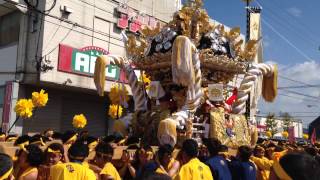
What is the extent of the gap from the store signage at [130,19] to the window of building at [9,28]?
5.26 m

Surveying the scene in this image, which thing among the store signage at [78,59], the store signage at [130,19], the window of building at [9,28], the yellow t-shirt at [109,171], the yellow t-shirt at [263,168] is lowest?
the yellow t-shirt at [263,168]

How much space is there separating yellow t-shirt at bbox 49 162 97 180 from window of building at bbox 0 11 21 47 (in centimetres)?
1737

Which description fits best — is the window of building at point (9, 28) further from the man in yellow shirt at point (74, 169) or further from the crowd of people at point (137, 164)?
the man in yellow shirt at point (74, 169)

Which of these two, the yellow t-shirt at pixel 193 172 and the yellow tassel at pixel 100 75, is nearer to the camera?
the yellow t-shirt at pixel 193 172

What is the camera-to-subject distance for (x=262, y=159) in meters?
6.27

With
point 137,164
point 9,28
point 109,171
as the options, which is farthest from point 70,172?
point 9,28

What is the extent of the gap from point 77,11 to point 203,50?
11.9m

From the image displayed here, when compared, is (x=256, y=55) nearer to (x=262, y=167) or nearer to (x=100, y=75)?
(x=100, y=75)

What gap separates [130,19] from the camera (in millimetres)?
22625

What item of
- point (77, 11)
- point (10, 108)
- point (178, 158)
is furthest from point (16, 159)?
point (77, 11)

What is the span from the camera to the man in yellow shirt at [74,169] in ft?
12.5

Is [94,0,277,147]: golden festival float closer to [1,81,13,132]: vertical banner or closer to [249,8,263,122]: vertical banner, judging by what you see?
[249,8,263,122]: vertical banner

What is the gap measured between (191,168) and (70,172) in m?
1.26

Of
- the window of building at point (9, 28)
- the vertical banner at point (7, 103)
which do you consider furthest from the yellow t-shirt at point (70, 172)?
the window of building at point (9, 28)
